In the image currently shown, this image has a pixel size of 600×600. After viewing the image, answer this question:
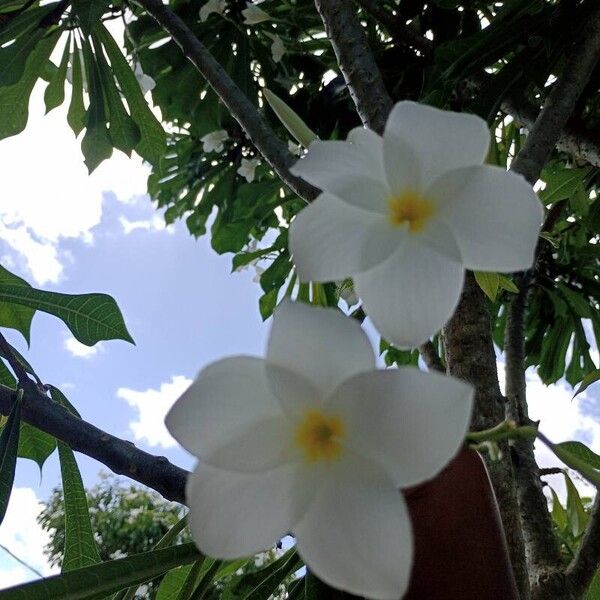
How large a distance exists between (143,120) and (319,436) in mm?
1270

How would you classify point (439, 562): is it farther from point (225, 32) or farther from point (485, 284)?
point (225, 32)

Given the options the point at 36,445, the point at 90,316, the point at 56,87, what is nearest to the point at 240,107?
the point at 90,316

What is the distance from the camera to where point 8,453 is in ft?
1.51

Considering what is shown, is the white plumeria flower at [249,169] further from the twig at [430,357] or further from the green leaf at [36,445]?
the green leaf at [36,445]

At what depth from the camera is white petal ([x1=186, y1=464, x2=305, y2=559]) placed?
23 centimetres

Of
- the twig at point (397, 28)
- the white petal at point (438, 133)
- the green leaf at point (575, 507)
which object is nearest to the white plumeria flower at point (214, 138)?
the twig at point (397, 28)

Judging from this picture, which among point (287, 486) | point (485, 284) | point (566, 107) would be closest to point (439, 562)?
point (287, 486)

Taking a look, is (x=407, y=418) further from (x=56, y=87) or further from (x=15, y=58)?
(x=56, y=87)

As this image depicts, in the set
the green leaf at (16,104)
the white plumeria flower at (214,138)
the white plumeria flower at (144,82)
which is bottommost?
the green leaf at (16,104)

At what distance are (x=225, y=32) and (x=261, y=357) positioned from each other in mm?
1578

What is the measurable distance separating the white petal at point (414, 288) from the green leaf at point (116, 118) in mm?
1206

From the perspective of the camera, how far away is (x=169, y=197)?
105 inches

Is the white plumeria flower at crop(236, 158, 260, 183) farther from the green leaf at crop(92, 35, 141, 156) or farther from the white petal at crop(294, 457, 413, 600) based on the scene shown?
the white petal at crop(294, 457, 413, 600)

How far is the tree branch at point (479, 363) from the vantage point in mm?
585
